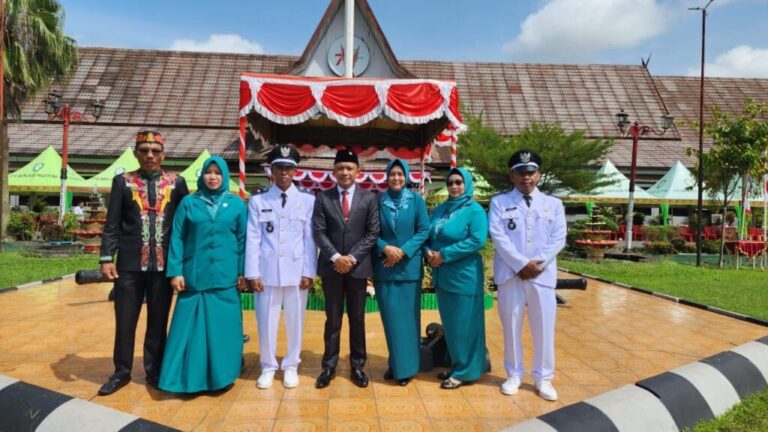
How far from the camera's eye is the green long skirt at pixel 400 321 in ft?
11.7

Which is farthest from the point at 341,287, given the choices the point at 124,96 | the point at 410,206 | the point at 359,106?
the point at 124,96

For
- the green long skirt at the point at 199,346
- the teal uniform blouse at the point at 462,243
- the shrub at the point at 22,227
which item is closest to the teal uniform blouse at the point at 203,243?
the green long skirt at the point at 199,346

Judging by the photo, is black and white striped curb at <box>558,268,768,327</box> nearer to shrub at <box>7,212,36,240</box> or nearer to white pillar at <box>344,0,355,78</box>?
white pillar at <box>344,0,355,78</box>

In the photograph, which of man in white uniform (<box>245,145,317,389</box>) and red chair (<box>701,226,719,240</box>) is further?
red chair (<box>701,226,719,240</box>)

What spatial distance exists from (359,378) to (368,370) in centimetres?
41

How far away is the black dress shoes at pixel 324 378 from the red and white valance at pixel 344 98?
3.28m

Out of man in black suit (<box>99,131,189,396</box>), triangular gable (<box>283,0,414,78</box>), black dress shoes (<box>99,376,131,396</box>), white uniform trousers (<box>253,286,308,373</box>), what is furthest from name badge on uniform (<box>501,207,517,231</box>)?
triangular gable (<box>283,0,414,78</box>)

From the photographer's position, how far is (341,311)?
358 cm

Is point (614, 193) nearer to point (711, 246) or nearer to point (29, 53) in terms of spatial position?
point (711, 246)

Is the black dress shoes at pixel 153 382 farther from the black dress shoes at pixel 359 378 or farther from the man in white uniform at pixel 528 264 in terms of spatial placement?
the man in white uniform at pixel 528 264

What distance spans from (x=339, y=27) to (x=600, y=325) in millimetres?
15047

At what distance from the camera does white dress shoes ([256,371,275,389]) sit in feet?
11.6

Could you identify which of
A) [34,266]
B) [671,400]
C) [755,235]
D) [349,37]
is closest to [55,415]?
[671,400]

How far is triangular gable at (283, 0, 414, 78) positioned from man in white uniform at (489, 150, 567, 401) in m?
14.5
